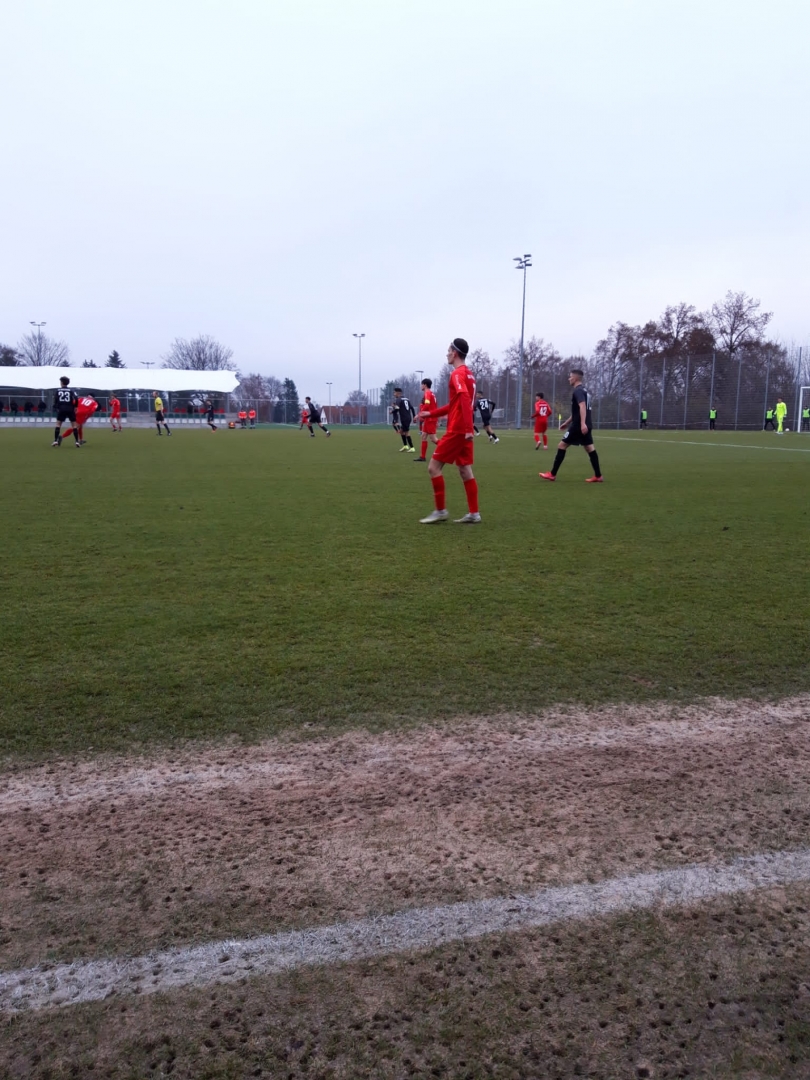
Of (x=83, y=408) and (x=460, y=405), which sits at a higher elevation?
(x=83, y=408)

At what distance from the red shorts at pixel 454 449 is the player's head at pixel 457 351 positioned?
2.76 feet

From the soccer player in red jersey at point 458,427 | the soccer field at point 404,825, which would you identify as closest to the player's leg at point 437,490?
the soccer player in red jersey at point 458,427

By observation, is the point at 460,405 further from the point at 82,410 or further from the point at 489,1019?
the point at 82,410

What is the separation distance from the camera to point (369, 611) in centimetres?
528

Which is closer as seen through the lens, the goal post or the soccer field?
the soccer field

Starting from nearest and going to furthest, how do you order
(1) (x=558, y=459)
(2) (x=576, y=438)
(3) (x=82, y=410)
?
(2) (x=576, y=438), (1) (x=558, y=459), (3) (x=82, y=410)

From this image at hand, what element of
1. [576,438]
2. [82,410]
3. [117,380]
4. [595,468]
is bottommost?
[595,468]

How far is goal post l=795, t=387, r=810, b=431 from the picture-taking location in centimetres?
4596

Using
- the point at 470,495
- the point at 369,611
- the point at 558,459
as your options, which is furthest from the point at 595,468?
the point at 369,611

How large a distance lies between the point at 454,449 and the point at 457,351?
110cm

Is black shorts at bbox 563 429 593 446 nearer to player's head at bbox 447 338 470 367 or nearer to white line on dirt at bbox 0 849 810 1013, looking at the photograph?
Result: player's head at bbox 447 338 470 367

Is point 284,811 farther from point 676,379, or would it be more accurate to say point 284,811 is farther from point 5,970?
point 676,379

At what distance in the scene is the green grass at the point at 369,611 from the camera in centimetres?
375

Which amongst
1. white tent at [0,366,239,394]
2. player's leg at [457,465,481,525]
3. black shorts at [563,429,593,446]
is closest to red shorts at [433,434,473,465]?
player's leg at [457,465,481,525]
